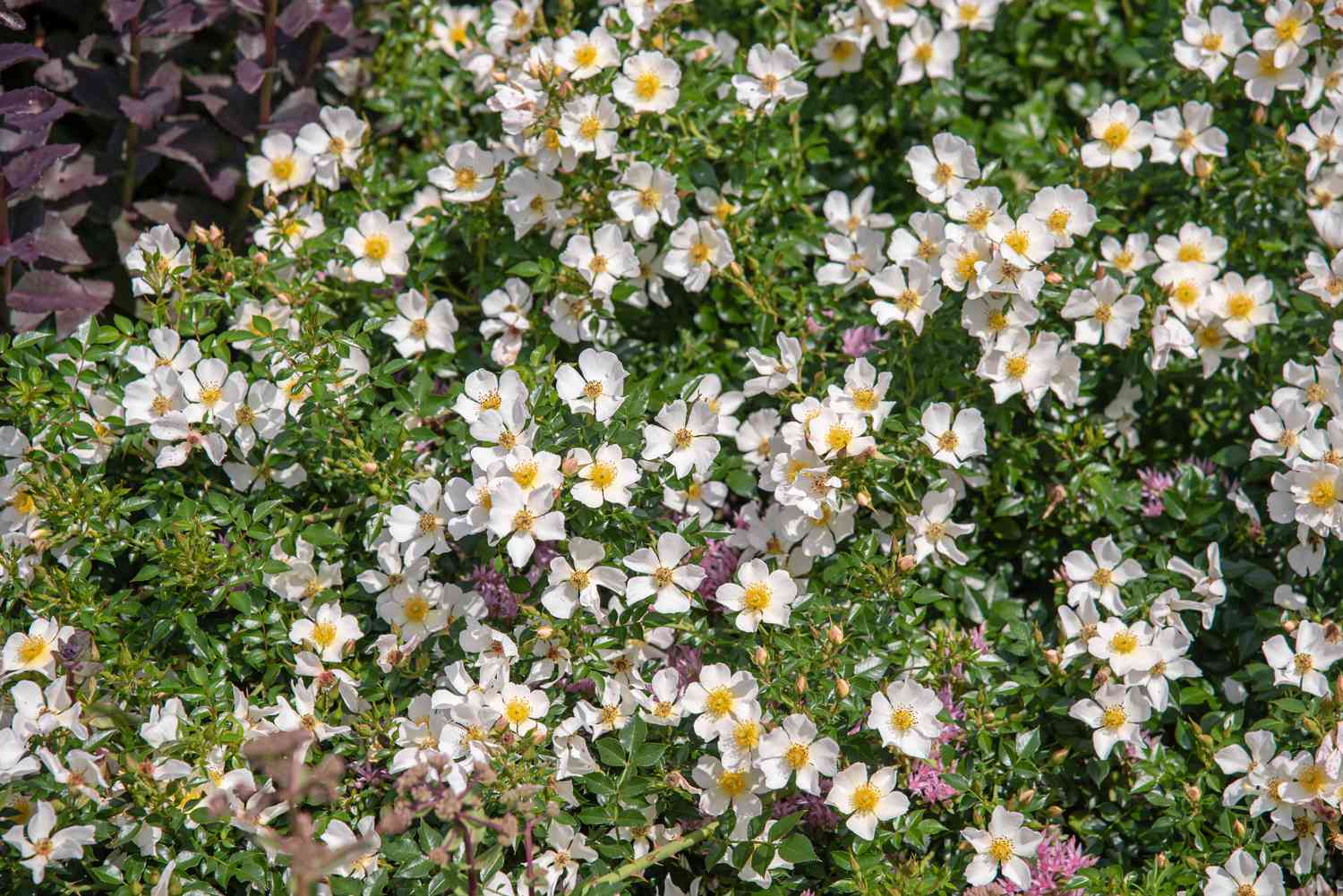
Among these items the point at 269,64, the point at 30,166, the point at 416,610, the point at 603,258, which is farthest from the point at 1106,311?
the point at 30,166

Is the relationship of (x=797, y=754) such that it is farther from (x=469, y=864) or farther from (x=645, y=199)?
(x=645, y=199)

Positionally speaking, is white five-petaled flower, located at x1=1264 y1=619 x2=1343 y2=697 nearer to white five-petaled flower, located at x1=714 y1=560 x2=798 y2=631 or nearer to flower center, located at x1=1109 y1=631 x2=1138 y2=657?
flower center, located at x1=1109 y1=631 x2=1138 y2=657

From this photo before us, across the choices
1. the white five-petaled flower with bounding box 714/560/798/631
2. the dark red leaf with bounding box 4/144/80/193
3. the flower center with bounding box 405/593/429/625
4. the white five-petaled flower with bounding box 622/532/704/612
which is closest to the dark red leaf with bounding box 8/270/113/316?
the dark red leaf with bounding box 4/144/80/193

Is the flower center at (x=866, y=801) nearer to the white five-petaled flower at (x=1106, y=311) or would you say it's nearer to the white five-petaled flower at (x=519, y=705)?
the white five-petaled flower at (x=519, y=705)

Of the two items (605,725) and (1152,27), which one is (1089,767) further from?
(1152,27)

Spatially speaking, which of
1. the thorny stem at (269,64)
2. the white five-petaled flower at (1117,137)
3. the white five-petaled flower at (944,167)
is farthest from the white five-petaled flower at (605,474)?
the thorny stem at (269,64)
